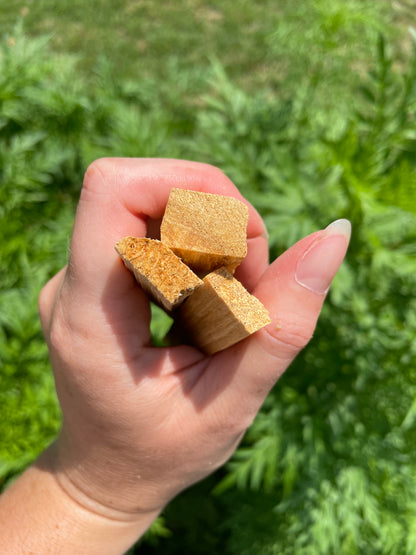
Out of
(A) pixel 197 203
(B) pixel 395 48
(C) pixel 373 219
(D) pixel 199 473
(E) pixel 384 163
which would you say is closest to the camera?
(A) pixel 197 203

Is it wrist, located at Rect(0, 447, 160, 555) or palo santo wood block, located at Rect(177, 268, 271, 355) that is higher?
palo santo wood block, located at Rect(177, 268, 271, 355)

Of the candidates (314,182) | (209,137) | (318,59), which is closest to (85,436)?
(314,182)

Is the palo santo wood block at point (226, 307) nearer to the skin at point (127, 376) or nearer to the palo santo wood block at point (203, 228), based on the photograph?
the palo santo wood block at point (203, 228)

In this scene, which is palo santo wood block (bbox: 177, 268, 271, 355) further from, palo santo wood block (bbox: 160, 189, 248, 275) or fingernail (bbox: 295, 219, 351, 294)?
fingernail (bbox: 295, 219, 351, 294)

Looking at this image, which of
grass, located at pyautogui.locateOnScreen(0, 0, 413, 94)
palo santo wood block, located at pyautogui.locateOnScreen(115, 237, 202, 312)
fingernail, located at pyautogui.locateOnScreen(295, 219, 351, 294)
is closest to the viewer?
palo santo wood block, located at pyautogui.locateOnScreen(115, 237, 202, 312)

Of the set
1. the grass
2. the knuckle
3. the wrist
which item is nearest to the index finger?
the knuckle

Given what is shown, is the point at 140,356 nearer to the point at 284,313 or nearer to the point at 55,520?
the point at 284,313

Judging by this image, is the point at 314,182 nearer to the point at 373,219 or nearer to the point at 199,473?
the point at 373,219
